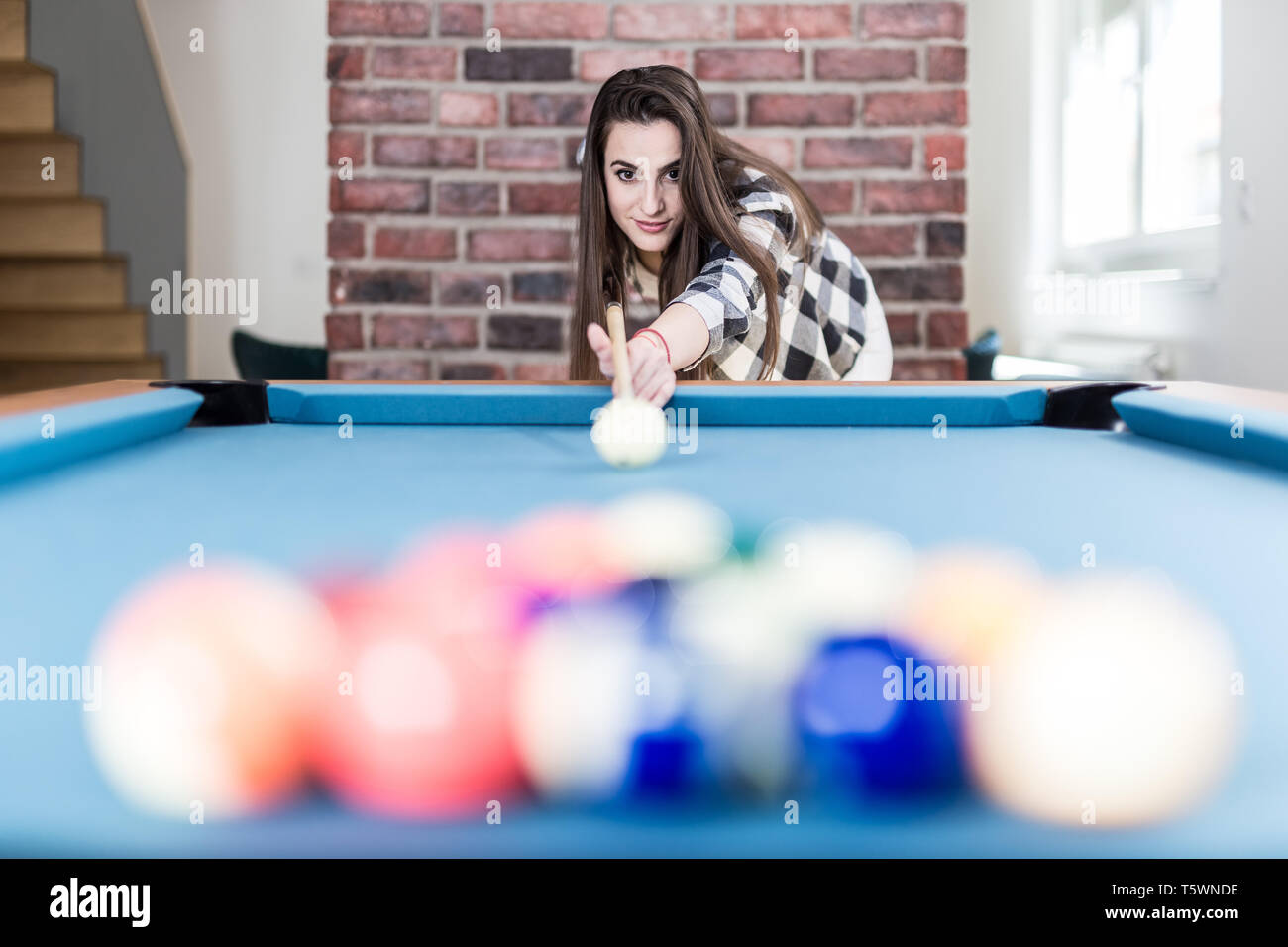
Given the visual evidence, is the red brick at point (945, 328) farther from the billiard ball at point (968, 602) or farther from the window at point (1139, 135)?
the billiard ball at point (968, 602)

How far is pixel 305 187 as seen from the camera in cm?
409

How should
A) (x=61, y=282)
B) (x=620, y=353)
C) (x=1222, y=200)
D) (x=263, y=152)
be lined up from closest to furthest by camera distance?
(x=620, y=353) < (x=1222, y=200) < (x=61, y=282) < (x=263, y=152)

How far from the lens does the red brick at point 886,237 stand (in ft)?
10.4

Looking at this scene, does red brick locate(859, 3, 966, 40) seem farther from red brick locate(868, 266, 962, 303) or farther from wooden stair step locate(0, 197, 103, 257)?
wooden stair step locate(0, 197, 103, 257)

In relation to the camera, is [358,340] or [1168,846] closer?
[1168,846]

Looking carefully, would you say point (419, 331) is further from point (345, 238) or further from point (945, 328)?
point (945, 328)

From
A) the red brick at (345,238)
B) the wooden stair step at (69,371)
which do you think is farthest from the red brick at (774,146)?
the wooden stair step at (69,371)

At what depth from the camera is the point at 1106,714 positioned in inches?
20.7

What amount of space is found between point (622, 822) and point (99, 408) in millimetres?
948

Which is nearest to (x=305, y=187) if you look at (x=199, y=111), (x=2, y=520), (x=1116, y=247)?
(x=199, y=111)

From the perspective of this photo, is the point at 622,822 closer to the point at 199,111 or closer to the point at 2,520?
the point at 2,520

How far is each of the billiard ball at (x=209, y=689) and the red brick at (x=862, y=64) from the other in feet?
9.68

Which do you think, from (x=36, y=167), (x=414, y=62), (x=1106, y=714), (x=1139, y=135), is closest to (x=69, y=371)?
(x=36, y=167)

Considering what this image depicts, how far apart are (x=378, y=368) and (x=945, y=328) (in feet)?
5.78
